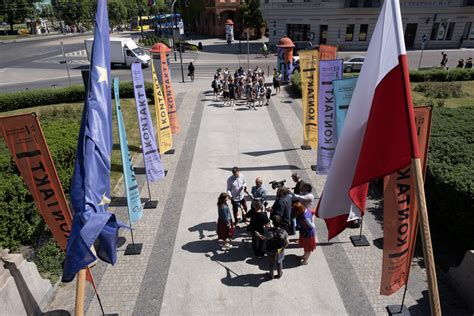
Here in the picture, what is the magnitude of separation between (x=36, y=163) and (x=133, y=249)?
3217 millimetres

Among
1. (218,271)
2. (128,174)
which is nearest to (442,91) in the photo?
(218,271)

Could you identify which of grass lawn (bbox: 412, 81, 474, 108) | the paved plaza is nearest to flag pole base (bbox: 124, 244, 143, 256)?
the paved plaza

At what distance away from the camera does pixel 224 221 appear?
26.5 feet

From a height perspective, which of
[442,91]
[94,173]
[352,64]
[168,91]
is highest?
[94,173]

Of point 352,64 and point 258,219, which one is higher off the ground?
point 352,64

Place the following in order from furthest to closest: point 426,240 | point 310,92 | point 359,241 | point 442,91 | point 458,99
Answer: point 442,91, point 458,99, point 310,92, point 359,241, point 426,240

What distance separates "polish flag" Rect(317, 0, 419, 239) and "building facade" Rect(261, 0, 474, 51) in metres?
39.8

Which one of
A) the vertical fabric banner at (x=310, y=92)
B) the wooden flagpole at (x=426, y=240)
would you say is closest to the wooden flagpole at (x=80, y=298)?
the wooden flagpole at (x=426, y=240)

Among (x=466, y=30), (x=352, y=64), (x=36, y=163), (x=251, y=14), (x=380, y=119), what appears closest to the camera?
(x=380, y=119)

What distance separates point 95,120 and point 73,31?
9174 cm

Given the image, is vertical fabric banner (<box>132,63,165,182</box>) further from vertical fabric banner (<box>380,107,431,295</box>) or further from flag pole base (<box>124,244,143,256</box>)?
vertical fabric banner (<box>380,107,431,295</box>)

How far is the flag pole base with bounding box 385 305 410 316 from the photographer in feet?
21.3

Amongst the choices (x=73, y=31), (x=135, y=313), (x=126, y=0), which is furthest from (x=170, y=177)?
(x=126, y=0)

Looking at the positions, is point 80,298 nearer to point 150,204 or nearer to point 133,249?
point 133,249
